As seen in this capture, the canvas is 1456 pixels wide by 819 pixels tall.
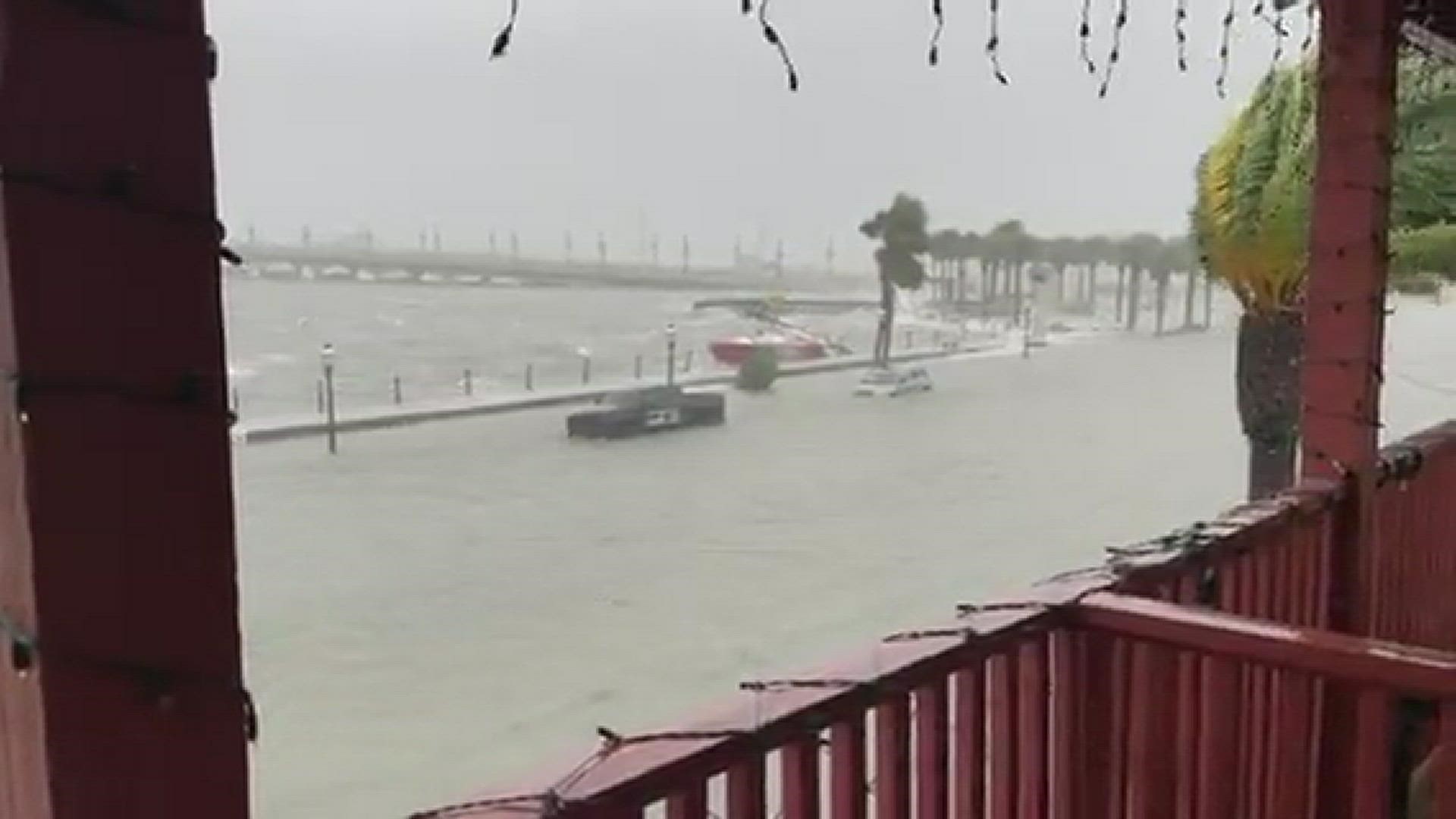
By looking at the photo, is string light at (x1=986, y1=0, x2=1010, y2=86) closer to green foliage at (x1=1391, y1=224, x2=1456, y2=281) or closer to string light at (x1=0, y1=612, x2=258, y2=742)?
string light at (x1=0, y1=612, x2=258, y2=742)

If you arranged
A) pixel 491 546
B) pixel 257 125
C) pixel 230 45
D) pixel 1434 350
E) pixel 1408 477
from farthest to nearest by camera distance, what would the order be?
pixel 491 546, pixel 1434 350, pixel 1408 477, pixel 257 125, pixel 230 45

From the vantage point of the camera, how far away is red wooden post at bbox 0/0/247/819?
70 centimetres

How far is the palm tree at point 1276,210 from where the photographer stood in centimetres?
504

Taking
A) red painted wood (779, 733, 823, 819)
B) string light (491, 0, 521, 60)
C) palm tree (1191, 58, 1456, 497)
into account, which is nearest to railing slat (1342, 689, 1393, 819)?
red painted wood (779, 733, 823, 819)

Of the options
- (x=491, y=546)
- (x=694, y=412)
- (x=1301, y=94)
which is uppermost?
(x=1301, y=94)

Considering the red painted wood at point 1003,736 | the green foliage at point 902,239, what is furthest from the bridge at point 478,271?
the red painted wood at point 1003,736

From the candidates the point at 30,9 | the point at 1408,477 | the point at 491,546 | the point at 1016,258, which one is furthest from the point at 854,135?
the point at 491,546

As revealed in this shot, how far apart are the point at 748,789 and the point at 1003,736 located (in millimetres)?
506

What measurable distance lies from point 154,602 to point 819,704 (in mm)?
709

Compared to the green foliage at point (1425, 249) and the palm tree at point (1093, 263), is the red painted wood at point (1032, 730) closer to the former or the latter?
the palm tree at point (1093, 263)

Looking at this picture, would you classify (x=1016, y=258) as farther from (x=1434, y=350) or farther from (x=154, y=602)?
(x=154, y=602)

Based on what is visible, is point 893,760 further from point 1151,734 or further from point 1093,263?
point 1093,263

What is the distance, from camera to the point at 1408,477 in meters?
3.15

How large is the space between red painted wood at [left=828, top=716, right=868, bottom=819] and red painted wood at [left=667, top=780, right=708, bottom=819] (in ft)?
0.62
